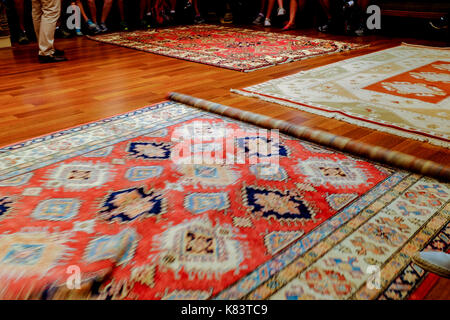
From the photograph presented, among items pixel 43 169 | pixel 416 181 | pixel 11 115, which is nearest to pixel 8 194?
pixel 43 169

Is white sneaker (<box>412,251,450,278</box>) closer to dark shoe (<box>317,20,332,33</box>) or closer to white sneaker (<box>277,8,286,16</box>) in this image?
dark shoe (<box>317,20,332,33</box>)

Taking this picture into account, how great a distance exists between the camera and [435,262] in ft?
2.80

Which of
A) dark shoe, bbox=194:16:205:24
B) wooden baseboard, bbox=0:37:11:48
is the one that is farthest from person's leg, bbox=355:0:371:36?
wooden baseboard, bbox=0:37:11:48

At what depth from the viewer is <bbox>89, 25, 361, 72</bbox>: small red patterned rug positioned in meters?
3.29

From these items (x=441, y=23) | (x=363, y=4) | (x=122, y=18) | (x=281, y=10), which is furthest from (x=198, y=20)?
(x=441, y=23)

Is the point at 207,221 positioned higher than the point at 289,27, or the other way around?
the point at 289,27

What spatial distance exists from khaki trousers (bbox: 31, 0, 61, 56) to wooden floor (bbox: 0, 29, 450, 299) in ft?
0.63

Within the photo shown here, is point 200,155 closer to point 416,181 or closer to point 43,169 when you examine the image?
point 43,169

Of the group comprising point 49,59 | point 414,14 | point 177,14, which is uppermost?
point 177,14

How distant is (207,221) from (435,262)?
0.58 m

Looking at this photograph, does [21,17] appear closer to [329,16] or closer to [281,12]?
[281,12]

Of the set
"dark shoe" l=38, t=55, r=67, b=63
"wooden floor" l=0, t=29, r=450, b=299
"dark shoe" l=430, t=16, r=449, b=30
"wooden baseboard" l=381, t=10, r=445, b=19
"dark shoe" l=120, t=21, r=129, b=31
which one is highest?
"dark shoe" l=120, t=21, r=129, b=31

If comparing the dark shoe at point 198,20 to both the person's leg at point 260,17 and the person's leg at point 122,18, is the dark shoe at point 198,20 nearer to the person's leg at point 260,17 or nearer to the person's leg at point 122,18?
the person's leg at point 260,17
